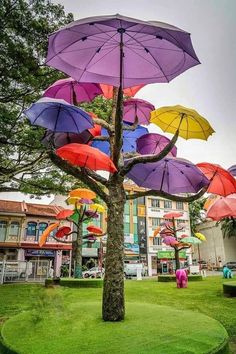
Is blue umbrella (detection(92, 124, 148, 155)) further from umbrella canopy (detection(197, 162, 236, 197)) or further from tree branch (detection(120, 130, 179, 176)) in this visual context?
tree branch (detection(120, 130, 179, 176))

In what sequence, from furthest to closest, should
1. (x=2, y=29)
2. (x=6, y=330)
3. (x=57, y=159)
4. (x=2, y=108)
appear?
(x=2, y=108) < (x=2, y=29) < (x=57, y=159) < (x=6, y=330)

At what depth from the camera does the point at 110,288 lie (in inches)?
205

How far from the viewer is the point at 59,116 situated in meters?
5.50

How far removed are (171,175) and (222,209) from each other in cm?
365

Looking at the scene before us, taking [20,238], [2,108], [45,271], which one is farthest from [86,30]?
[20,238]

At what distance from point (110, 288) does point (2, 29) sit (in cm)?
913

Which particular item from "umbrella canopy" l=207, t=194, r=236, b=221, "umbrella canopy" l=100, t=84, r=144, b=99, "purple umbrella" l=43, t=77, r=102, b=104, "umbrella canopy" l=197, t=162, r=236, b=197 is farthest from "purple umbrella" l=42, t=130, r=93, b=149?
"umbrella canopy" l=207, t=194, r=236, b=221

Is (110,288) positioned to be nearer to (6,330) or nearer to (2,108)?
(6,330)

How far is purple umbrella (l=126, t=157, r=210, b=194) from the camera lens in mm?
6652

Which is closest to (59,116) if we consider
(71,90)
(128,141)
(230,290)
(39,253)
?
(71,90)

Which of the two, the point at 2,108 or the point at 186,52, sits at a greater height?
the point at 2,108

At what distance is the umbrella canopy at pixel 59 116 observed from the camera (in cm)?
524

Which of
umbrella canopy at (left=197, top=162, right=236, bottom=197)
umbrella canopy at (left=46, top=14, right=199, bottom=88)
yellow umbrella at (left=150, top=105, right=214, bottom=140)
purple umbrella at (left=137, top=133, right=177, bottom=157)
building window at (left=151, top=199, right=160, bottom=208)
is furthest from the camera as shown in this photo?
building window at (left=151, top=199, right=160, bottom=208)

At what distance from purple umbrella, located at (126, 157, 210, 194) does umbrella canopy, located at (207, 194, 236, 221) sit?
2972 mm
